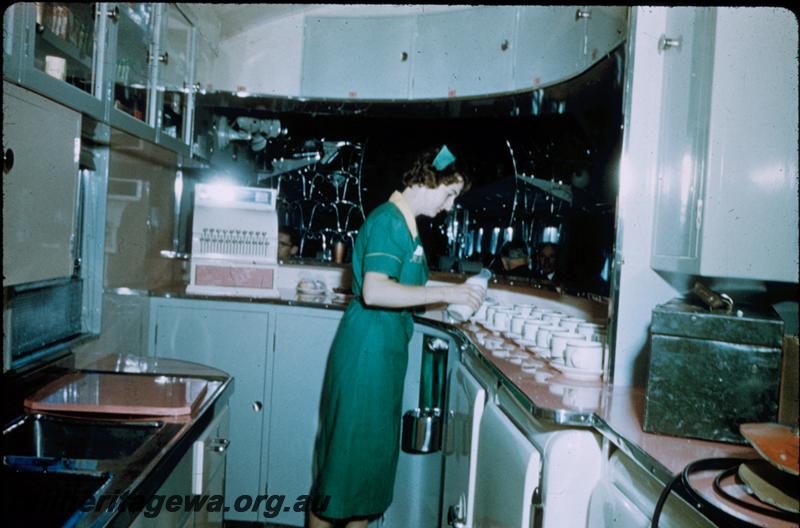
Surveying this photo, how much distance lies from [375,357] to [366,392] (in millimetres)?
126

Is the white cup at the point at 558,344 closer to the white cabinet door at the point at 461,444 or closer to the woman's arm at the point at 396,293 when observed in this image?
the white cabinet door at the point at 461,444

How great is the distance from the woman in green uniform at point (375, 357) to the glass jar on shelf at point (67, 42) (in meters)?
1.01

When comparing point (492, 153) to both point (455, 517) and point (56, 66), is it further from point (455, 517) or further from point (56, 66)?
point (56, 66)

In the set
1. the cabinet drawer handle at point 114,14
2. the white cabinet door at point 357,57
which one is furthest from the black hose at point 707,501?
the white cabinet door at point 357,57

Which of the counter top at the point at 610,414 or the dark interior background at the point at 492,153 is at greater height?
the dark interior background at the point at 492,153

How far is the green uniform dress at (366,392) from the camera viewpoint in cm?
209

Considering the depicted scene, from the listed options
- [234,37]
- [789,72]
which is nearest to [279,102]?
[234,37]

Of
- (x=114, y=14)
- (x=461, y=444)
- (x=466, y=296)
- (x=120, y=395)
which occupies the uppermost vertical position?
(x=114, y=14)

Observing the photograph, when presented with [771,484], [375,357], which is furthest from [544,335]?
[771,484]

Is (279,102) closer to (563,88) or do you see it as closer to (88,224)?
(88,224)

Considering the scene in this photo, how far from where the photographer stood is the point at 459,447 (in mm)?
1973

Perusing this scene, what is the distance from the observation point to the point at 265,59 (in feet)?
10.9

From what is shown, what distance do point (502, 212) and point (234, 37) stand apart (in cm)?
179

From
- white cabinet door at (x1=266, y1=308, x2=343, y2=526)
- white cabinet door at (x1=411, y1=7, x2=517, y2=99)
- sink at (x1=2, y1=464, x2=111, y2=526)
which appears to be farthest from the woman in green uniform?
sink at (x1=2, y1=464, x2=111, y2=526)
